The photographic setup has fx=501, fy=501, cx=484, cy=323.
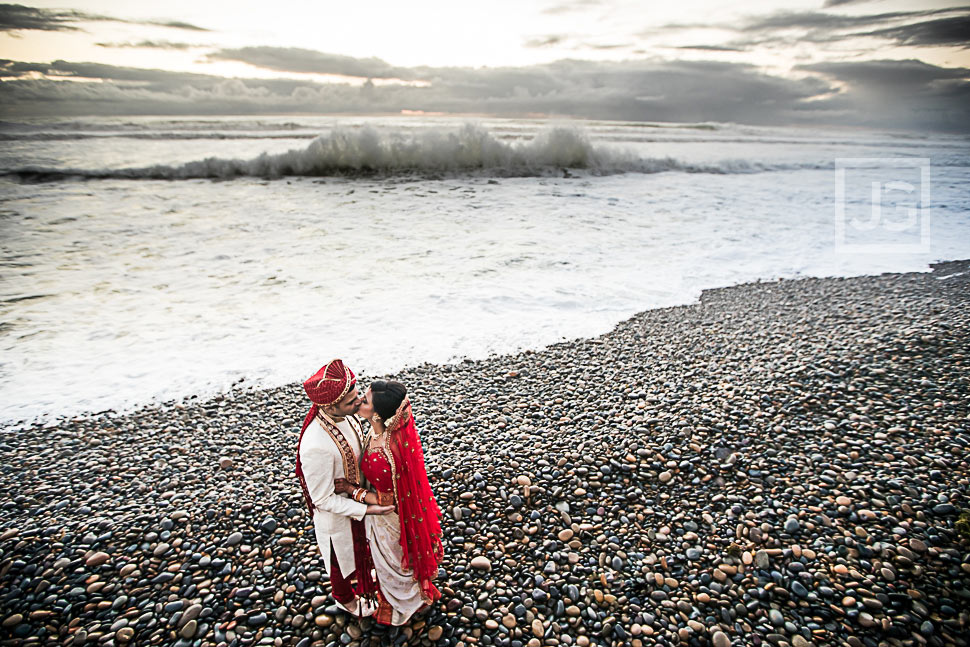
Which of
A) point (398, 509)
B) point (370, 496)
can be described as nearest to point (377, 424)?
point (370, 496)

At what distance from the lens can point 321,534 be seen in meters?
3.59

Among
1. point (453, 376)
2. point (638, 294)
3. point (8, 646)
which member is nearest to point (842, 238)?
point (638, 294)

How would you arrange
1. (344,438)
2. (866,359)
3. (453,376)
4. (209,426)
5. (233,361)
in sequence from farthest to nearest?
(233,361) → (453,376) → (866,359) → (209,426) → (344,438)

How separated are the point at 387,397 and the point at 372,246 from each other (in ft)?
43.2

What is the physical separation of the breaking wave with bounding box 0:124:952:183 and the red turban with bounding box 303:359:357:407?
27.6m

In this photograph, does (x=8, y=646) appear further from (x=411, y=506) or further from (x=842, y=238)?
(x=842, y=238)

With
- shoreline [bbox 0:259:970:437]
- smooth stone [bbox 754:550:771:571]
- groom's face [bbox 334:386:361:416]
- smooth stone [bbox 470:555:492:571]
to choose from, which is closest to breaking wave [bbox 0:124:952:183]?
shoreline [bbox 0:259:970:437]

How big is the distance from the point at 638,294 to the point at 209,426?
29.8 ft

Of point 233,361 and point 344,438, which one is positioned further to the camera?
point 233,361

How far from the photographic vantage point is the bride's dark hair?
339 cm

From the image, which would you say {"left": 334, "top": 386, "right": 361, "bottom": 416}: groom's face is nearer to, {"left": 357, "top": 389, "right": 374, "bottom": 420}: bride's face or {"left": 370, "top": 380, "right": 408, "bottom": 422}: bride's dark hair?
{"left": 357, "top": 389, "right": 374, "bottom": 420}: bride's face

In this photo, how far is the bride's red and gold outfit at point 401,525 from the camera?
3467mm

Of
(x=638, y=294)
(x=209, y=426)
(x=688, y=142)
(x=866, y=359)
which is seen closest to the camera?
(x=209, y=426)

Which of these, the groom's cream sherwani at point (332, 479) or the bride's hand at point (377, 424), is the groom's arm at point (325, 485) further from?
the bride's hand at point (377, 424)
